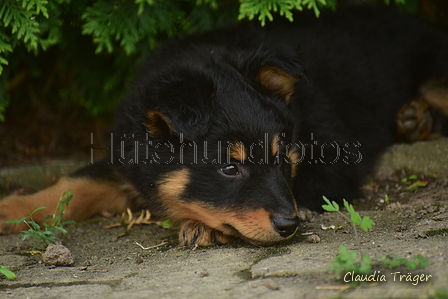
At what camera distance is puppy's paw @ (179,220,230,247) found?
3.05 metres

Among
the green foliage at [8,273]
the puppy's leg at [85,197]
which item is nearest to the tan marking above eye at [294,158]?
the puppy's leg at [85,197]

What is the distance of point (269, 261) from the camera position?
250cm

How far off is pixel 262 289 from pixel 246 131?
1.09 meters

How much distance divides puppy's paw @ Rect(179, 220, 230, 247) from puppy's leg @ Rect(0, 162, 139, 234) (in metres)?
0.74

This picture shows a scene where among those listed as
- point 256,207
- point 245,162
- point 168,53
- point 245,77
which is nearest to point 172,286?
point 256,207

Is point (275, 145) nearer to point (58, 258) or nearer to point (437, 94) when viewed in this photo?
point (58, 258)

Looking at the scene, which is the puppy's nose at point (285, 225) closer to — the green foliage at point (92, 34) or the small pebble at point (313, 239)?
the small pebble at point (313, 239)

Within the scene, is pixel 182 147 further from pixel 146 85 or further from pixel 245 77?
pixel 245 77

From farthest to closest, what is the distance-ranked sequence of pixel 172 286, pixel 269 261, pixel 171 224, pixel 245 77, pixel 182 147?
pixel 171 224 < pixel 245 77 < pixel 182 147 < pixel 269 261 < pixel 172 286

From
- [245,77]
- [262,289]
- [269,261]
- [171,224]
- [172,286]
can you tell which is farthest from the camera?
[171,224]

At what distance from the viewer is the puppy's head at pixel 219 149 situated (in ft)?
9.09

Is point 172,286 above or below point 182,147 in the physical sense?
below

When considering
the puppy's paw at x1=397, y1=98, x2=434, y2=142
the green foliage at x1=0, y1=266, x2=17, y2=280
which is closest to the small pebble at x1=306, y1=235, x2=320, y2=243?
the green foliage at x1=0, y1=266, x2=17, y2=280

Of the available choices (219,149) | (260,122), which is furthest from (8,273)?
(260,122)
